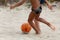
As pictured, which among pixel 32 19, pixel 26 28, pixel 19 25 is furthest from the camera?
pixel 19 25

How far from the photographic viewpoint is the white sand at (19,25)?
6.02 m

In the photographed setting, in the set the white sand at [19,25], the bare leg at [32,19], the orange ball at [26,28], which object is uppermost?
the bare leg at [32,19]

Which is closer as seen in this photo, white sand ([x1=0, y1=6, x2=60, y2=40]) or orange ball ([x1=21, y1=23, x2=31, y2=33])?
white sand ([x1=0, y1=6, x2=60, y2=40])

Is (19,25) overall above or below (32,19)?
below

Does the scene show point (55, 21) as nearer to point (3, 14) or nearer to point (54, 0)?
point (3, 14)

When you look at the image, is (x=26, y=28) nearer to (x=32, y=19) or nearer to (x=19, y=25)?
(x=32, y=19)

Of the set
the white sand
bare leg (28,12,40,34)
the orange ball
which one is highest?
bare leg (28,12,40,34)

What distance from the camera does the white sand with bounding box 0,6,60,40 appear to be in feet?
19.7

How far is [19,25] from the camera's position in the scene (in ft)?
23.9

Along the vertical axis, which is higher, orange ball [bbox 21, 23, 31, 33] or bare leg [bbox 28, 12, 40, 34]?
bare leg [bbox 28, 12, 40, 34]

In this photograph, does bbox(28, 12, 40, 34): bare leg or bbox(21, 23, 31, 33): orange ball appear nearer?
bbox(28, 12, 40, 34): bare leg

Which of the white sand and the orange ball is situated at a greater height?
the orange ball

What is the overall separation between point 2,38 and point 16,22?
1.87m

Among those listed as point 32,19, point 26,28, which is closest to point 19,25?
point 26,28
